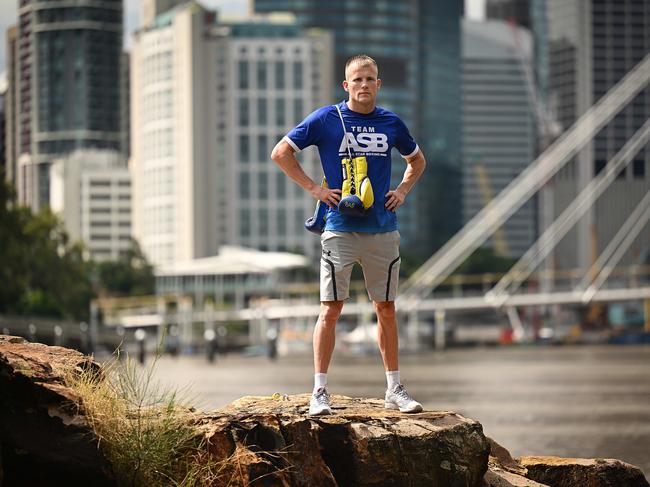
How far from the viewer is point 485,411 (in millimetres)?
37562

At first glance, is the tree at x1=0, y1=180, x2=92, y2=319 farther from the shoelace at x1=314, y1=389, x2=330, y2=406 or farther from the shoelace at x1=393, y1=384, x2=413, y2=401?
the shoelace at x1=314, y1=389, x2=330, y2=406

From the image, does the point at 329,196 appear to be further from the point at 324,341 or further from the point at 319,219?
the point at 324,341

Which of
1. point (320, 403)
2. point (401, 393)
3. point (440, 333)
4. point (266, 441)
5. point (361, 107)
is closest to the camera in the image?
point (266, 441)

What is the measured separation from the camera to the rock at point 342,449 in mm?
10953

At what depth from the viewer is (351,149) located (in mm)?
11781

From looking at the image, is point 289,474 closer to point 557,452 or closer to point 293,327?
point 557,452

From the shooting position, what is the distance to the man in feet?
38.7

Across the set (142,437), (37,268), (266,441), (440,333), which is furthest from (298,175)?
(440,333)

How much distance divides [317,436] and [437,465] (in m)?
0.78

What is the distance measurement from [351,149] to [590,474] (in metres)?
3.23

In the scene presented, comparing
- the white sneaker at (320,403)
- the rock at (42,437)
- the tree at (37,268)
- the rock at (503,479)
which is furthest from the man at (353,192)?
the tree at (37,268)

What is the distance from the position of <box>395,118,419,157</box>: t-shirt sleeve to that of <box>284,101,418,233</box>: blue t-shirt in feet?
0.51

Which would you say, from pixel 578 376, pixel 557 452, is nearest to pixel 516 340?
pixel 578 376

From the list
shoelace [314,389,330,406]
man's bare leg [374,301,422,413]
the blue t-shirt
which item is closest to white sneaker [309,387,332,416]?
shoelace [314,389,330,406]
